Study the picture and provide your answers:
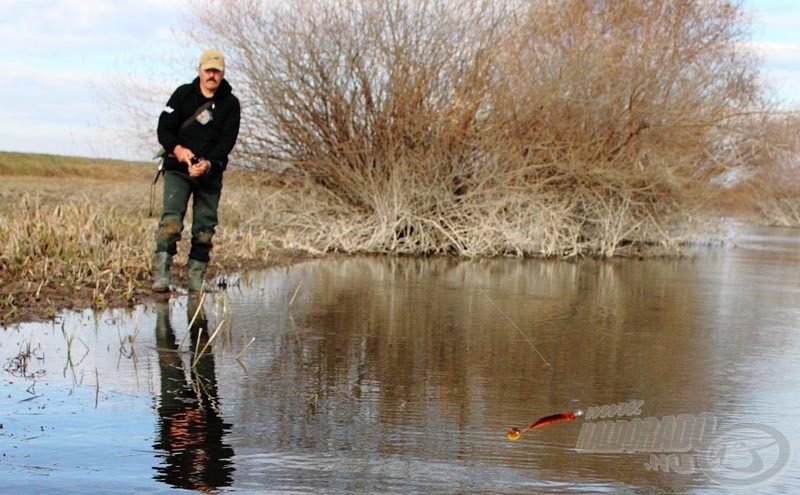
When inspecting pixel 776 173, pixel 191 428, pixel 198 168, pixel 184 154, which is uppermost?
pixel 776 173

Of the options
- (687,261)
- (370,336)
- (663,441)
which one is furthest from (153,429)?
(687,261)

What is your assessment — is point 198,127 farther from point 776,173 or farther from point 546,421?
point 776,173

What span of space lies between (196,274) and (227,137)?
1.31 m

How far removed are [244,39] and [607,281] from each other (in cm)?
745

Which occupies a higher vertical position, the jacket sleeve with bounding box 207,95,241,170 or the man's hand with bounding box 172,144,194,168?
the jacket sleeve with bounding box 207,95,241,170

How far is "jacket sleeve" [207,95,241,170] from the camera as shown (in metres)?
9.14

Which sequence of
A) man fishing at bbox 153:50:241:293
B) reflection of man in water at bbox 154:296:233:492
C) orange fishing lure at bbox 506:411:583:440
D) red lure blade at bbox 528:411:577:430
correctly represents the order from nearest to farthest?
reflection of man in water at bbox 154:296:233:492
orange fishing lure at bbox 506:411:583:440
red lure blade at bbox 528:411:577:430
man fishing at bbox 153:50:241:293

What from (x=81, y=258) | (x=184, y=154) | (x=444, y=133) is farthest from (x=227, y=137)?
(x=444, y=133)

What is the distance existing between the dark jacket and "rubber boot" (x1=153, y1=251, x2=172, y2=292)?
2.85 ft

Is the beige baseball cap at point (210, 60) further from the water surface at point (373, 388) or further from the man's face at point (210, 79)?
the water surface at point (373, 388)

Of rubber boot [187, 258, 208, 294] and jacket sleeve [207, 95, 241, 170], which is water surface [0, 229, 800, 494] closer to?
rubber boot [187, 258, 208, 294]

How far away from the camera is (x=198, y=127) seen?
913 centimetres

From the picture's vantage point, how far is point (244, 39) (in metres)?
17.2

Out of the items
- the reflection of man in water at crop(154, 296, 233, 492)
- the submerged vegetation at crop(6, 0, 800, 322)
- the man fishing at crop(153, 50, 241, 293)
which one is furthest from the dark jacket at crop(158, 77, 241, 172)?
the submerged vegetation at crop(6, 0, 800, 322)
